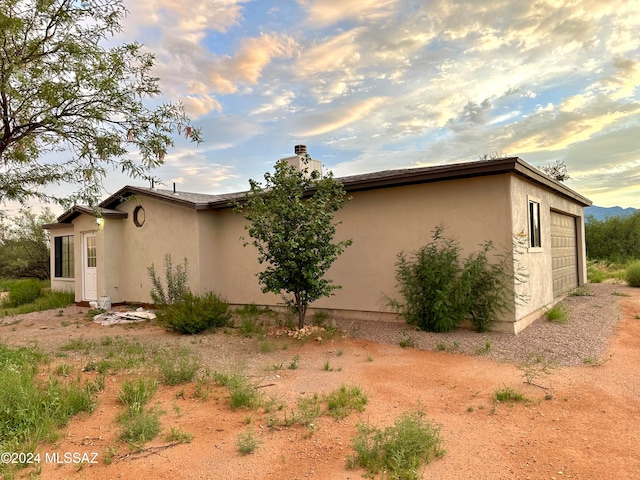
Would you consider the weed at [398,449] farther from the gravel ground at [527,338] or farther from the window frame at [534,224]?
the window frame at [534,224]

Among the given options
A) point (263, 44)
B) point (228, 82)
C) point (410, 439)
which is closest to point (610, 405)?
point (410, 439)

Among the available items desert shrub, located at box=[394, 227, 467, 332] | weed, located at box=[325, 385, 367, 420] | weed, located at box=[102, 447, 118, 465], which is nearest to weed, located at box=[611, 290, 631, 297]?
desert shrub, located at box=[394, 227, 467, 332]

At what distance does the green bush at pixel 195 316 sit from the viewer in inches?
309

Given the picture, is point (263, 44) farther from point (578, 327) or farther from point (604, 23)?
point (578, 327)

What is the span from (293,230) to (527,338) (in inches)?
177

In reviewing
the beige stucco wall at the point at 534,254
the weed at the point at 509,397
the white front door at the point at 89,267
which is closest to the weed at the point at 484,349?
the beige stucco wall at the point at 534,254

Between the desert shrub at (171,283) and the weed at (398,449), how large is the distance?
7.32 meters

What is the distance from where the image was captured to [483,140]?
16062mm

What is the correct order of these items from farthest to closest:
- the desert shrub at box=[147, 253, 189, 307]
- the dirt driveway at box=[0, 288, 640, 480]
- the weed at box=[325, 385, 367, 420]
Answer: the desert shrub at box=[147, 253, 189, 307] → the weed at box=[325, 385, 367, 420] → the dirt driveway at box=[0, 288, 640, 480]

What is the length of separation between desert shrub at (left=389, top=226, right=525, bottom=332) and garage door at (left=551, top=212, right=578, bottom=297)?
4029 mm

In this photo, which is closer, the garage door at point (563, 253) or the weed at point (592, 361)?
the weed at point (592, 361)

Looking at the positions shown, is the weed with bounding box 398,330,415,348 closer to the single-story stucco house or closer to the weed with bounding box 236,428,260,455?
the single-story stucco house

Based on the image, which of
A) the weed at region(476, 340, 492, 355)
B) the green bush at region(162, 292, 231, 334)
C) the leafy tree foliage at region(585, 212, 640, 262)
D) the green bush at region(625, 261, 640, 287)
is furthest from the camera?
the leafy tree foliage at region(585, 212, 640, 262)

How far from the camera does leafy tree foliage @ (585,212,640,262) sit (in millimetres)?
19484
